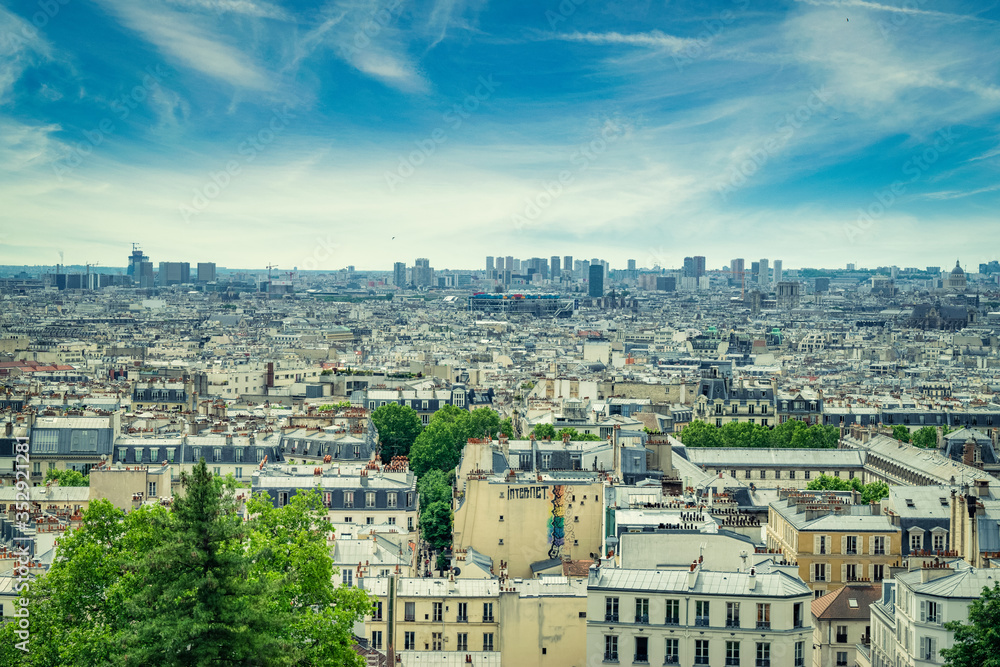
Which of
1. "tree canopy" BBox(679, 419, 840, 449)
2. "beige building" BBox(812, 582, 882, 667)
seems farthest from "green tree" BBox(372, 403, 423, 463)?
"beige building" BBox(812, 582, 882, 667)

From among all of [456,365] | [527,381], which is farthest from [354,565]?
[456,365]

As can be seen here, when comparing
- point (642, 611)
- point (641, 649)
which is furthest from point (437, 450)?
point (641, 649)

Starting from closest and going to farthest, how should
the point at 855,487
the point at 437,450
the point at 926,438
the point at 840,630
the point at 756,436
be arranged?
the point at 840,630, the point at 855,487, the point at 437,450, the point at 926,438, the point at 756,436

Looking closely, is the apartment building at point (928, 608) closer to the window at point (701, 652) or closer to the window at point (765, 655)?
the window at point (765, 655)

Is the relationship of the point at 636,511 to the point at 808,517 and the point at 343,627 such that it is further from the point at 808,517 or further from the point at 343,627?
the point at 343,627

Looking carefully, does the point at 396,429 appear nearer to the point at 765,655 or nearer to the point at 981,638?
the point at 765,655

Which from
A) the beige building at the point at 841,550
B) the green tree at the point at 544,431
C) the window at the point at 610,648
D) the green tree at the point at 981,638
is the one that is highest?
the green tree at the point at 544,431

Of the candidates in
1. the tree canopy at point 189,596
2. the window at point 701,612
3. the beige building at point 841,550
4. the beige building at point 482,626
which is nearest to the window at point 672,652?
the window at point 701,612
